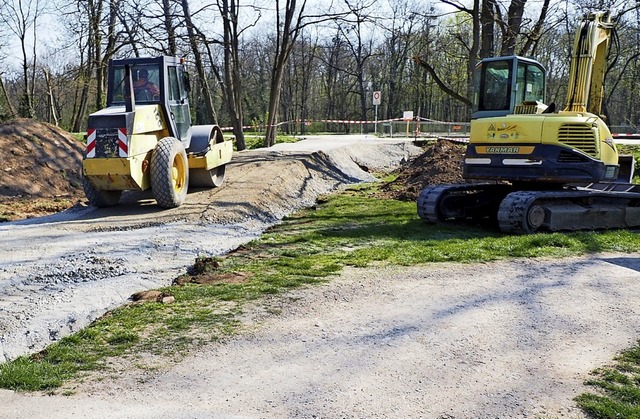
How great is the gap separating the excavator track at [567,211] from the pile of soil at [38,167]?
935 cm

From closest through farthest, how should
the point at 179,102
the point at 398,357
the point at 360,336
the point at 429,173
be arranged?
1. the point at 398,357
2. the point at 360,336
3. the point at 179,102
4. the point at 429,173

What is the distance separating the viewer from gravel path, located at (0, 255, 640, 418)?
12.9ft

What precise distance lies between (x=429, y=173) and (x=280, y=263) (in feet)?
30.0

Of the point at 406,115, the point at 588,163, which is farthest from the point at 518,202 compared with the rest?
the point at 406,115

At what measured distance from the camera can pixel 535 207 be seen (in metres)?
9.58

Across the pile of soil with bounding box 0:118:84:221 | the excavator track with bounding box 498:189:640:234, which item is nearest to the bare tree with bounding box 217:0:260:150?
the pile of soil with bounding box 0:118:84:221

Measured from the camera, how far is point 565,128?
955 cm

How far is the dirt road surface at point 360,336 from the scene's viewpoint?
157 inches

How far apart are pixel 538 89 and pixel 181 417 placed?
10.3 m

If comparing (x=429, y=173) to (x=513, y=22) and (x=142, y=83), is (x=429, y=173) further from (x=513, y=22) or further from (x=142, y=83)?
(x=142, y=83)

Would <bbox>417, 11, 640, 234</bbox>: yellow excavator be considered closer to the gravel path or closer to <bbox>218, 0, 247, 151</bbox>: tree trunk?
the gravel path

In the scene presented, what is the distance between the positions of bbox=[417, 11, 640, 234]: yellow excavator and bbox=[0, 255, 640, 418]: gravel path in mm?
2775

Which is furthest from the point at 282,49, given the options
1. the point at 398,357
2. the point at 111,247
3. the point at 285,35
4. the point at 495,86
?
the point at 398,357

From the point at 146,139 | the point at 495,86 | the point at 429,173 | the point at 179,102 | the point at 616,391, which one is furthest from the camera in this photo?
the point at 429,173
